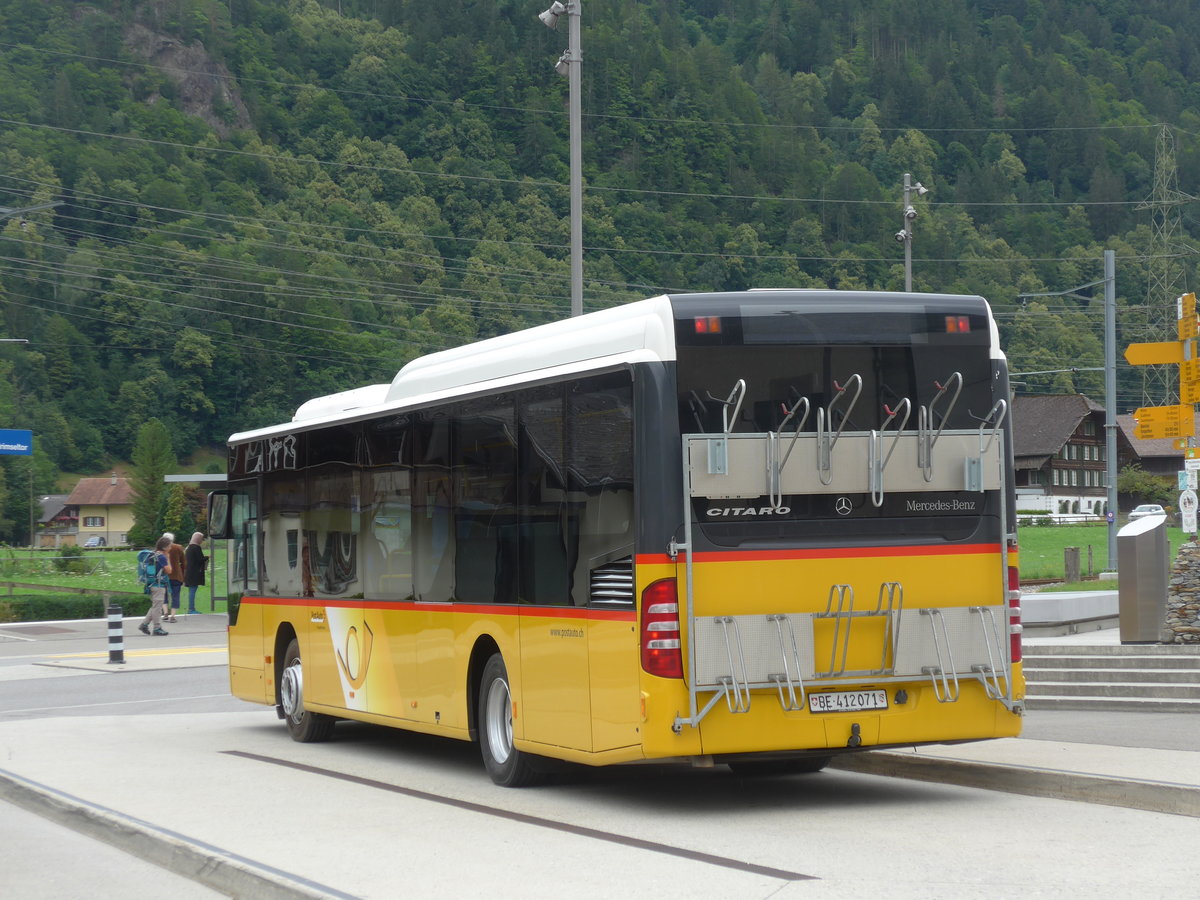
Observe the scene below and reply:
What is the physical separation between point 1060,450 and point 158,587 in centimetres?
10651

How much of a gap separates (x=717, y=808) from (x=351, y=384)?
10547 centimetres

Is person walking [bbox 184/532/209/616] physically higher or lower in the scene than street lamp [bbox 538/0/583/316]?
lower

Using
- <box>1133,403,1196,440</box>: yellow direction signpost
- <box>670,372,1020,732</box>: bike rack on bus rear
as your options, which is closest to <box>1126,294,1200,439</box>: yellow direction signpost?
<box>1133,403,1196,440</box>: yellow direction signpost

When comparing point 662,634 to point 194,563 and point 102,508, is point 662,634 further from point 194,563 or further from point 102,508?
point 102,508

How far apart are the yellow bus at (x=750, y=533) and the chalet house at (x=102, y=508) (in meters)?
143

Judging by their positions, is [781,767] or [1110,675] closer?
[781,767]

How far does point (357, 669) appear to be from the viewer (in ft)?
48.0

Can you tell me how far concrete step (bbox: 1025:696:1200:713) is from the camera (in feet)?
53.7

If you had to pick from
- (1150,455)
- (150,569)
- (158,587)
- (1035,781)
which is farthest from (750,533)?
(1150,455)

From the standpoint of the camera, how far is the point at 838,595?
10500 millimetres

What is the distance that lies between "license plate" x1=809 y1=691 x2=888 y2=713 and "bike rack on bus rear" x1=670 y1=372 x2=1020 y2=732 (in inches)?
3.1

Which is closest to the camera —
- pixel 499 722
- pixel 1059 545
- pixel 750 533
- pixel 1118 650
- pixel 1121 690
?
pixel 750 533

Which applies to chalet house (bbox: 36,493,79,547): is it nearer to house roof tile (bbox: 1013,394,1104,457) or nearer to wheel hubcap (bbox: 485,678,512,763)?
house roof tile (bbox: 1013,394,1104,457)

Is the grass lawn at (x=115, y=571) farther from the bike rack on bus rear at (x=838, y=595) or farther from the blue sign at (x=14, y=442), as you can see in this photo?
the bike rack on bus rear at (x=838, y=595)
